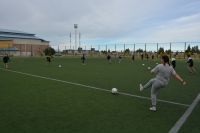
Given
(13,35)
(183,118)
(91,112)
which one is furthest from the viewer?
(13,35)

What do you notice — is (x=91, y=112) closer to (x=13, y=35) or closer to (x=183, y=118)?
(x=183, y=118)

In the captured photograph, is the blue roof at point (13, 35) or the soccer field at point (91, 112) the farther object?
the blue roof at point (13, 35)

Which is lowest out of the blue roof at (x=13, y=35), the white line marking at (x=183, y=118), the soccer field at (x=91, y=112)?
the white line marking at (x=183, y=118)

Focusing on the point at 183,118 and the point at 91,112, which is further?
the point at 91,112

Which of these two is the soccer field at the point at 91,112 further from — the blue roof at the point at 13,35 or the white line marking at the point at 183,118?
the blue roof at the point at 13,35

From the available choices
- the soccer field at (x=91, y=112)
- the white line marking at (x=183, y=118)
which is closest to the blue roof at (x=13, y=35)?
the soccer field at (x=91, y=112)

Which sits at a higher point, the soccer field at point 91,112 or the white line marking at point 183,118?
the soccer field at point 91,112

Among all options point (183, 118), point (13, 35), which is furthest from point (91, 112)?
point (13, 35)

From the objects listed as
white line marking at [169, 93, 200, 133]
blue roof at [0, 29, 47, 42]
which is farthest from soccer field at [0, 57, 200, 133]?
blue roof at [0, 29, 47, 42]

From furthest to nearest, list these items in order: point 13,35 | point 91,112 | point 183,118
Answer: point 13,35 → point 91,112 → point 183,118

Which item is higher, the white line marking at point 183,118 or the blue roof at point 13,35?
the blue roof at point 13,35

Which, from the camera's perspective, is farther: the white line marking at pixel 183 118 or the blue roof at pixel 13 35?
the blue roof at pixel 13 35

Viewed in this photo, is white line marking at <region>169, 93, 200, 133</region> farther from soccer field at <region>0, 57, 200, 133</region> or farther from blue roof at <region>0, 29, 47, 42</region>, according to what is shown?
blue roof at <region>0, 29, 47, 42</region>

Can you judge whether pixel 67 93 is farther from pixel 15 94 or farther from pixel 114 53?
pixel 114 53
